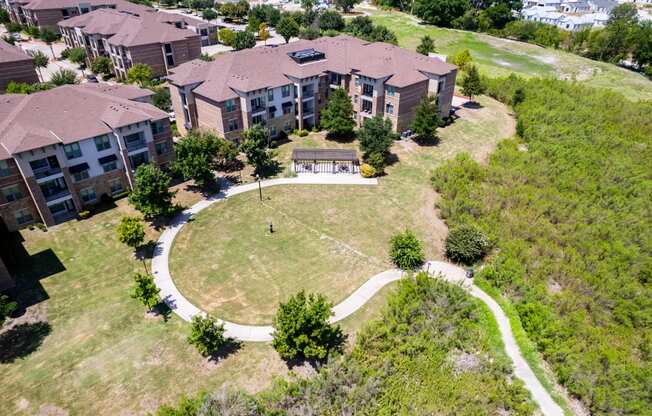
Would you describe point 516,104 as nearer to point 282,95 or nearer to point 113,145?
point 282,95

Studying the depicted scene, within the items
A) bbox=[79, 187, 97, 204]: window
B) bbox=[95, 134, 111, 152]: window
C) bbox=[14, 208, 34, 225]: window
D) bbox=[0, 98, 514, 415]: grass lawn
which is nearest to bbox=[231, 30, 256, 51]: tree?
bbox=[95, 134, 111, 152]: window

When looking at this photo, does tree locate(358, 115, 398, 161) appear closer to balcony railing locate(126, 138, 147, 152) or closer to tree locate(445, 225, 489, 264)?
tree locate(445, 225, 489, 264)

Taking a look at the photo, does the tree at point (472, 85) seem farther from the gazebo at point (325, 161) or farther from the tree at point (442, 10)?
the tree at point (442, 10)

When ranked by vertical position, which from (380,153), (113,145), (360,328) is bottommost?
(360,328)

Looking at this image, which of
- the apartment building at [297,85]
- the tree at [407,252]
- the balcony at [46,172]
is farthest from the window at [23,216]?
the tree at [407,252]

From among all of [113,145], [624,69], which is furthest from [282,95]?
[624,69]

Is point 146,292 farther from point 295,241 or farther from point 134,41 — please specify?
point 134,41
